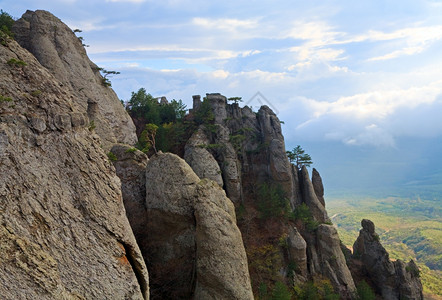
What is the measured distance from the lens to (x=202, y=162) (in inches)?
1973

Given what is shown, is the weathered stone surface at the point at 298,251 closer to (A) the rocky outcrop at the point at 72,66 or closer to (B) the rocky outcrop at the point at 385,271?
(B) the rocky outcrop at the point at 385,271

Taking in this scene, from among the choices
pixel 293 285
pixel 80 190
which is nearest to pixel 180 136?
pixel 293 285

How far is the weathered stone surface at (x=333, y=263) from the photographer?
52.7m

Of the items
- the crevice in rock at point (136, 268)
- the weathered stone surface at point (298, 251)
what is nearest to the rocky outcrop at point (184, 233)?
the crevice in rock at point (136, 268)

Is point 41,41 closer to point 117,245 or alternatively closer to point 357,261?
point 117,245

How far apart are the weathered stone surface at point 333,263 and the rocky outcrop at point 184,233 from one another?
29609 millimetres

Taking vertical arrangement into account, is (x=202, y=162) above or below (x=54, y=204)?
above

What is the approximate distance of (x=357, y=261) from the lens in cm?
6334

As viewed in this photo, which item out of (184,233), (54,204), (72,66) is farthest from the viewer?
(72,66)

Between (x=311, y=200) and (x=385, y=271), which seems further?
(x=311, y=200)

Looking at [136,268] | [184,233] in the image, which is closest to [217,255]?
[184,233]

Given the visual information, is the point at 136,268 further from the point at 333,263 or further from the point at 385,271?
the point at 385,271

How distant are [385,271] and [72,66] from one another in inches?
2457

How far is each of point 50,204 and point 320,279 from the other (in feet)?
152
